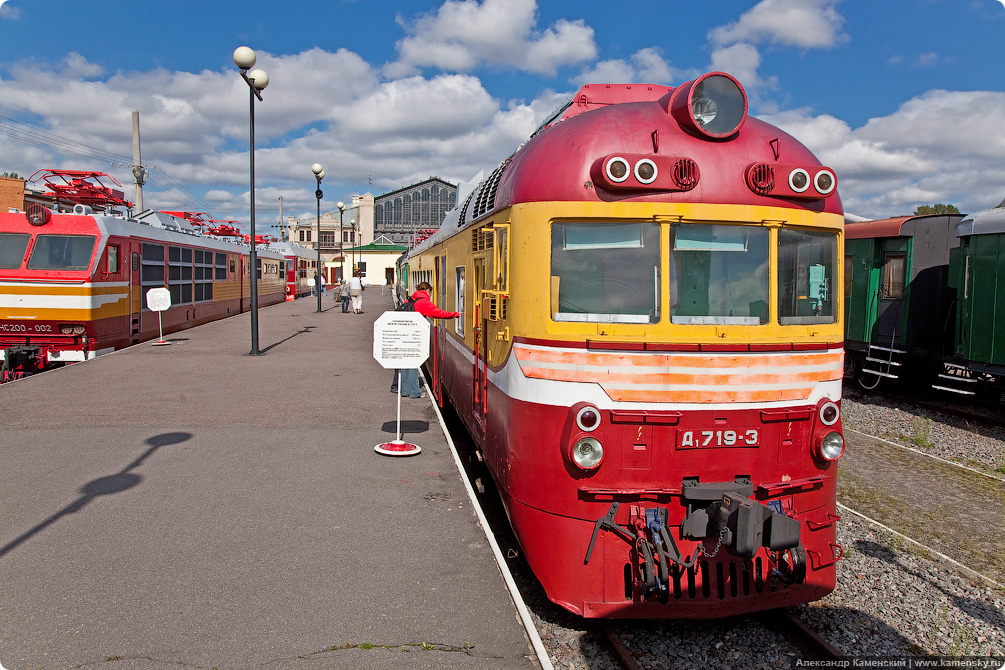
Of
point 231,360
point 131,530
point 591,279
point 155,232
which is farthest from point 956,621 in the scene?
point 155,232

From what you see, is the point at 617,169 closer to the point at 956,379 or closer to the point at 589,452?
the point at 589,452

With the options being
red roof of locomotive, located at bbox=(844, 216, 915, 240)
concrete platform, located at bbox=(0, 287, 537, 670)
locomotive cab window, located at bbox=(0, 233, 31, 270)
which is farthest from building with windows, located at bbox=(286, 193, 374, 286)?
concrete platform, located at bbox=(0, 287, 537, 670)

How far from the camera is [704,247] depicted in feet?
13.7

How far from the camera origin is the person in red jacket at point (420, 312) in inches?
312

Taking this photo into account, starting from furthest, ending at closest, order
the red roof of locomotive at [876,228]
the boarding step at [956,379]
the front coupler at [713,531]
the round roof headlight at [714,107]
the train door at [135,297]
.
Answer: the train door at [135,297] → the red roof of locomotive at [876,228] → the boarding step at [956,379] → the round roof headlight at [714,107] → the front coupler at [713,531]

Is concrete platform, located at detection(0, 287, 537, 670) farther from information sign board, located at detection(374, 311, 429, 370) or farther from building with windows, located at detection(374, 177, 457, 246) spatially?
building with windows, located at detection(374, 177, 457, 246)

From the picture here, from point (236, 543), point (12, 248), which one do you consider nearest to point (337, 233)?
point (12, 248)

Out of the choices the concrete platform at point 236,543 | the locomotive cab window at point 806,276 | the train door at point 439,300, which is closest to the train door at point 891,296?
the train door at point 439,300

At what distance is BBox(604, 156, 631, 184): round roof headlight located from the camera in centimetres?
405

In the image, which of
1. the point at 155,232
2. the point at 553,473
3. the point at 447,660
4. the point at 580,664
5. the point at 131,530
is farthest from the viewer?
the point at 155,232

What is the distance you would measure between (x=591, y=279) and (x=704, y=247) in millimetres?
737

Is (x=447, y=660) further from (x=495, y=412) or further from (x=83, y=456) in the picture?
(x=83, y=456)

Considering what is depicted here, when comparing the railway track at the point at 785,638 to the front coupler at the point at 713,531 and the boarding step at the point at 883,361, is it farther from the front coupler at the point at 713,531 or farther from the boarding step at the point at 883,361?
the boarding step at the point at 883,361

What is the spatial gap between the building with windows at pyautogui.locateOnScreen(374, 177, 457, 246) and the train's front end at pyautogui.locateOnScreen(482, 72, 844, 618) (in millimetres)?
70405
